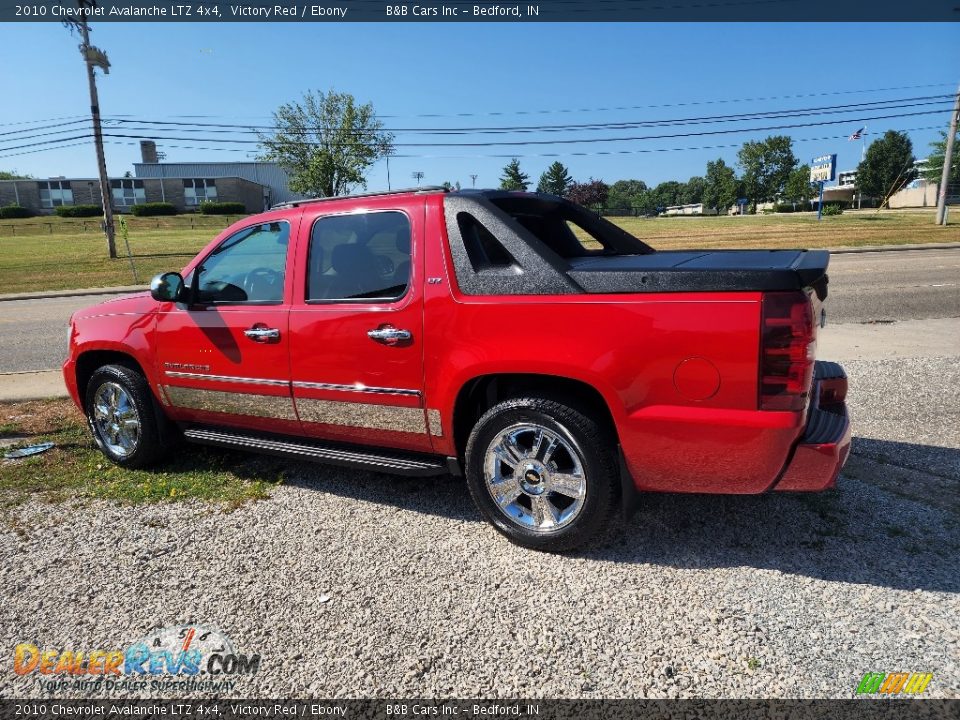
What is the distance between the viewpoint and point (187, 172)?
92.1 meters

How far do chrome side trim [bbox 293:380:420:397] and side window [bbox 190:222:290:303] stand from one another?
52 cm

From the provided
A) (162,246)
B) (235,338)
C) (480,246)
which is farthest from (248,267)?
(162,246)

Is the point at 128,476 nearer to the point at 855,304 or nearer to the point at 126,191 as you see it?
the point at 855,304

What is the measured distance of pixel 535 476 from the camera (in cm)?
317

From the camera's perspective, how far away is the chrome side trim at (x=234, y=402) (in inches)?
152

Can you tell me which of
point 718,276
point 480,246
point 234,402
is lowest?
point 234,402

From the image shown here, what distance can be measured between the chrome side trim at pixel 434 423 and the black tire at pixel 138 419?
217cm

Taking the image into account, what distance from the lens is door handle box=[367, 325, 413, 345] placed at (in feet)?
10.9

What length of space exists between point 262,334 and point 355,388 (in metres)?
0.70

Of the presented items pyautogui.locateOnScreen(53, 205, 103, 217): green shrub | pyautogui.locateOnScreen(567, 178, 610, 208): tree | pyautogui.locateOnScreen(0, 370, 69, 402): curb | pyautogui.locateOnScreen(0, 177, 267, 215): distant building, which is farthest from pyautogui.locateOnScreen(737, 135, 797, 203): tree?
pyautogui.locateOnScreen(0, 370, 69, 402): curb

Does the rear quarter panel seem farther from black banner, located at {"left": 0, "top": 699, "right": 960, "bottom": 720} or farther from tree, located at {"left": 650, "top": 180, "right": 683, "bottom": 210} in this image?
tree, located at {"left": 650, "top": 180, "right": 683, "bottom": 210}

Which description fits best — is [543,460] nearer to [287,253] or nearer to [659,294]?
[659,294]

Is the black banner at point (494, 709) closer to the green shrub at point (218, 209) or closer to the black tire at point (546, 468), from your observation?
the black tire at point (546, 468)

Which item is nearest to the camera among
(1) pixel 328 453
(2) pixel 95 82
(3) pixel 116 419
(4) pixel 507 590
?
(4) pixel 507 590
